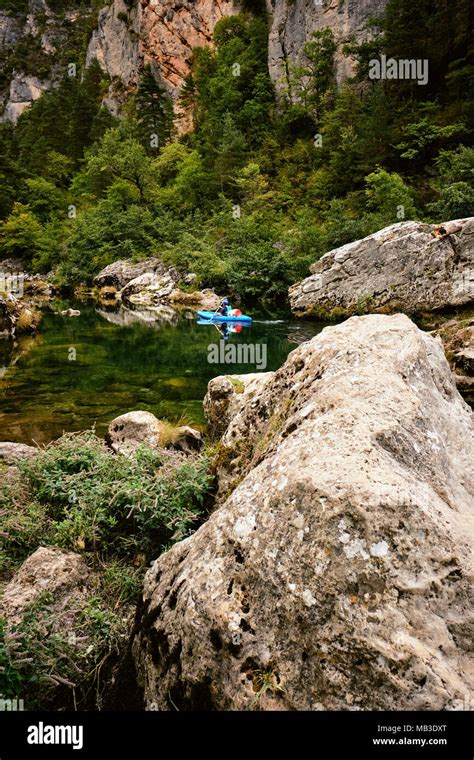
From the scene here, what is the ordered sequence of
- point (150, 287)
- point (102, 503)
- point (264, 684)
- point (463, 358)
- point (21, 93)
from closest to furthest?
1. point (264, 684)
2. point (102, 503)
3. point (463, 358)
4. point (150, 287)
5. point (21, 93)

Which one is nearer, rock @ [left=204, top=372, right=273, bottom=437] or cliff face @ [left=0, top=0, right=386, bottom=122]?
rock @ [left=204, top=372, right=273, bottom=437]

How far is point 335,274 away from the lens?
20328mm

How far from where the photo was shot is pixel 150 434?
656 cm

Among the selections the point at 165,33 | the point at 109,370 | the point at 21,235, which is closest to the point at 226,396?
the point at 109,370

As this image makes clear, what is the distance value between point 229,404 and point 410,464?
140 inches

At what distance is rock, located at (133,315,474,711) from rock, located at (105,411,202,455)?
313 centimetres

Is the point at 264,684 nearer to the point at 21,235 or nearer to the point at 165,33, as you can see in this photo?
the point at 21,235

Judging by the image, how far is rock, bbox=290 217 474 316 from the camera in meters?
16.6

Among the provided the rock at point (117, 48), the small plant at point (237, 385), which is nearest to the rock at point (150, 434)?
the small plant at point (237, 385)

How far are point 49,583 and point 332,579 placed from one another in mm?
2318

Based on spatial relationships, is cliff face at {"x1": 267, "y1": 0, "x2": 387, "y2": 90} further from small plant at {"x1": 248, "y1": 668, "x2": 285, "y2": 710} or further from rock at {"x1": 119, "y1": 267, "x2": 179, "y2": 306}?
small plant at {"x1": 248, "y1": 668, "x2": 285, "y2": 710}

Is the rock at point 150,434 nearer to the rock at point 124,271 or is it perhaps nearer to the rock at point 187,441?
the rock at point 187,441

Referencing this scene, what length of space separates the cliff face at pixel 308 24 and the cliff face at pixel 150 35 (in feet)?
0.24

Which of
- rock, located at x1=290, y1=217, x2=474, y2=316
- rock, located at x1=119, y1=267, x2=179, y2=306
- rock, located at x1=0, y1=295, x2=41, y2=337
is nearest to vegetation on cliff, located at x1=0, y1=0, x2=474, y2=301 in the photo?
rock, located at x1=119, y1=267, x2=179, y2=306
